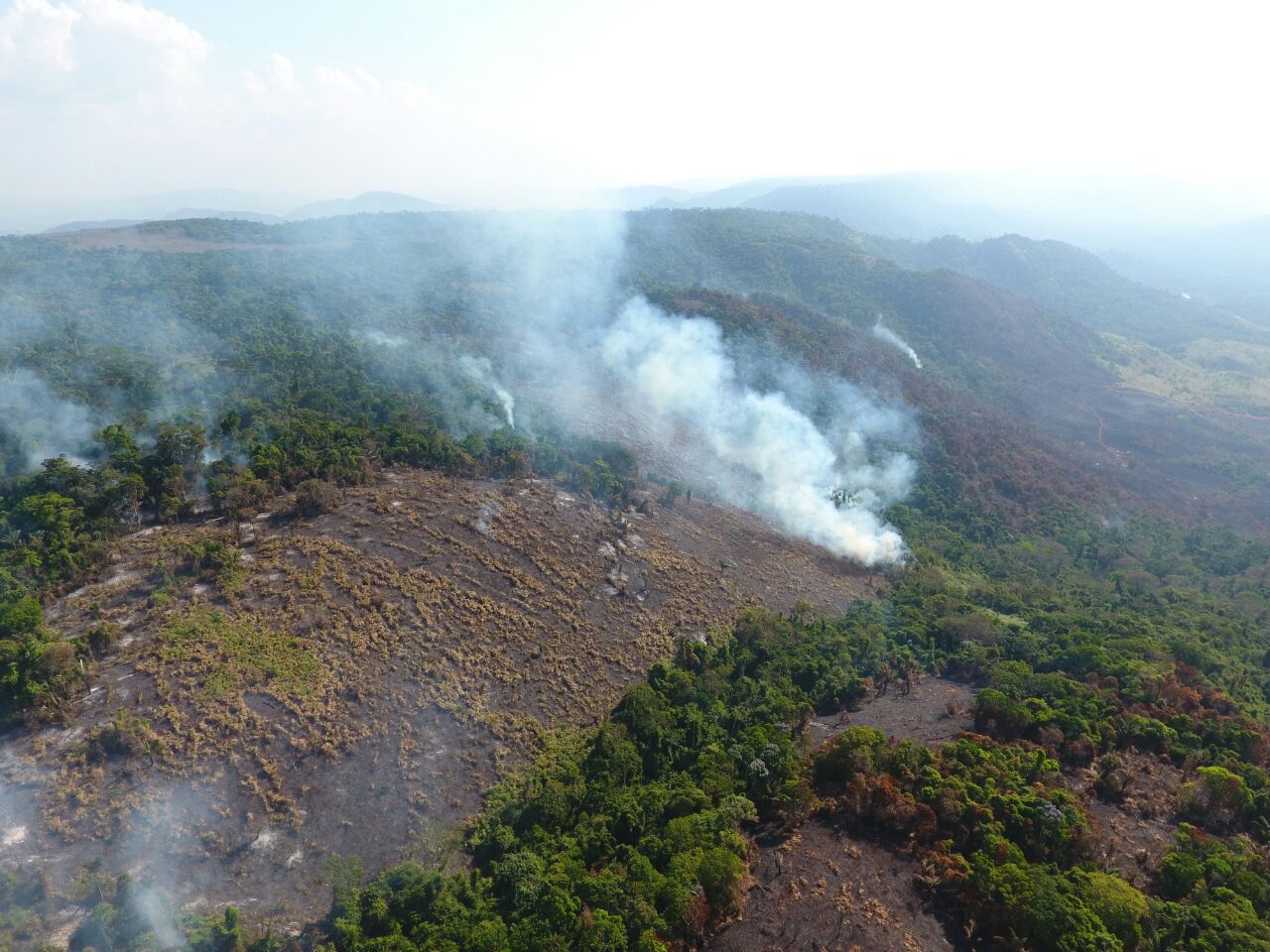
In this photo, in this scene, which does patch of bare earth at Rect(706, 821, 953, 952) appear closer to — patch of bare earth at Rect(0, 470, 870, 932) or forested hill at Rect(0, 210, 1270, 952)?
forested hill at Rect(0, 210, 1270, 952)

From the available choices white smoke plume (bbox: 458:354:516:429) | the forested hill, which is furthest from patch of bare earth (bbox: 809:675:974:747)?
white smoke plume (bbox: 458:354:516:429)

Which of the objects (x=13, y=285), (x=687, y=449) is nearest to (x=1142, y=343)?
(x=687, y=449)

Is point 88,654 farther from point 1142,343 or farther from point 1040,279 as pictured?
point 1040,279

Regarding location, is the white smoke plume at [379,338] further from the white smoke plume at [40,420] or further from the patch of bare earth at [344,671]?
the patch of bare earth at [344,671]

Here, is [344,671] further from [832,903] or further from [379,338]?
[379,338]

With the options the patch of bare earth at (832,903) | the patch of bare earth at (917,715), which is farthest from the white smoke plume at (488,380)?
the patch of bare earth at (832,903)

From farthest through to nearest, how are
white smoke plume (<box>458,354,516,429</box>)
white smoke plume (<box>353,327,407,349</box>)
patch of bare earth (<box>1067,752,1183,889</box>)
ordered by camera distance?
white smoke plume (<box>353,327,407,349</box>) → white smoke plume (<box>458,354,516,429</box>) → patch of bare earth (<box>1067,752,1183,889</box>)

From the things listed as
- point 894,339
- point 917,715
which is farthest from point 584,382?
point 894,339
